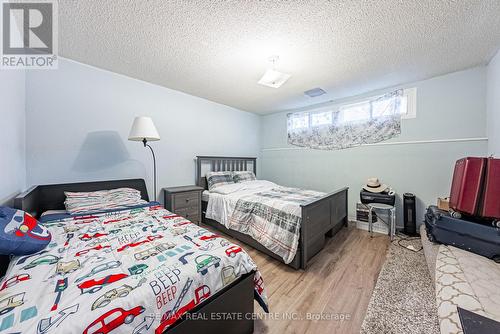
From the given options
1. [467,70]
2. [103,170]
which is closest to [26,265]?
[103,170]

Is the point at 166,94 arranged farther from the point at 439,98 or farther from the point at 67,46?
the point at 439,98

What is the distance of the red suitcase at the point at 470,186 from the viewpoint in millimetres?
1695

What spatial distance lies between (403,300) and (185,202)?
2.68 metres

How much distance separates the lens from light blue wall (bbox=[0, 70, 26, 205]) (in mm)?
1407

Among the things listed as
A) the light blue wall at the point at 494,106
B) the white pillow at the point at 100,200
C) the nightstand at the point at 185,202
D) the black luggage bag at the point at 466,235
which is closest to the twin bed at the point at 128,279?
the white pillow at the point at 100,200

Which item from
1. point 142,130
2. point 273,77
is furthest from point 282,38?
point 142,130

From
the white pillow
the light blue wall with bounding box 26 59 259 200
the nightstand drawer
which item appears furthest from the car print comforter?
the nightstand drawer

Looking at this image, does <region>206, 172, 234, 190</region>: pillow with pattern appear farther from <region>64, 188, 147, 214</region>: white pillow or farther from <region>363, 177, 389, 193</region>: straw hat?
<region>363, 177, 389, 193</region>: straw hat

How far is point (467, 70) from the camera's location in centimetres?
247

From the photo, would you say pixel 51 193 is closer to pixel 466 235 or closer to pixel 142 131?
pixel 142 131

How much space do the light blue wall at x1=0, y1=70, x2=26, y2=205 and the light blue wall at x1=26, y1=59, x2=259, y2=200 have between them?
15 cm

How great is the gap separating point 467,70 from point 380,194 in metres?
2.01

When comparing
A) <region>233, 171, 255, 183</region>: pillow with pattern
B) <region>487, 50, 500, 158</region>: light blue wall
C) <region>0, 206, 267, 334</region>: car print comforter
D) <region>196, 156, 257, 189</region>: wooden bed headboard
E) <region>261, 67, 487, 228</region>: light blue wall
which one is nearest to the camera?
<region>0, 206, 267, 334</region>: car print comforter

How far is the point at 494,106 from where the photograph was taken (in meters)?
2.14
